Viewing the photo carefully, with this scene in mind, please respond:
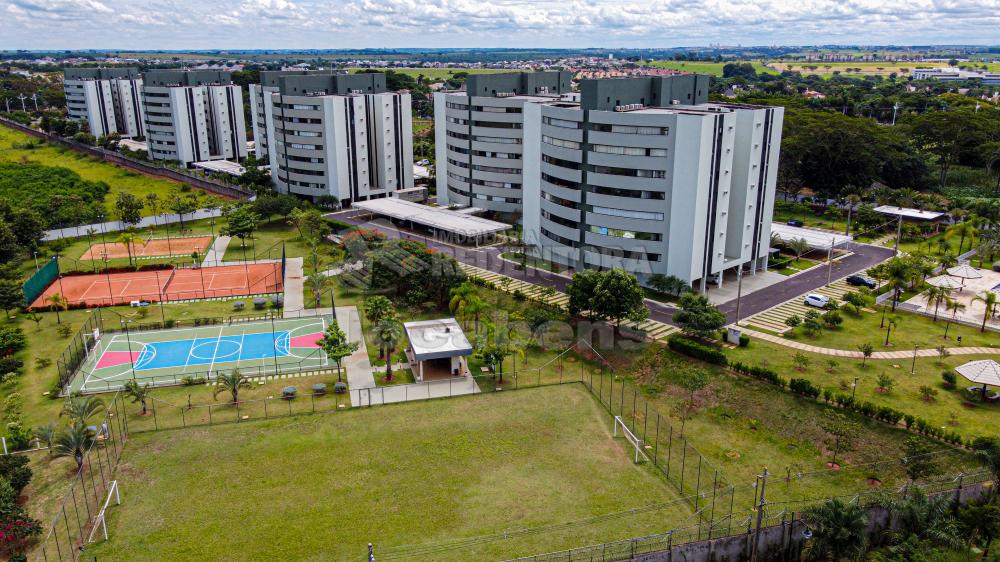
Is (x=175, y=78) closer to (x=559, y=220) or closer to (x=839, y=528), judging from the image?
(x=559, y=220)

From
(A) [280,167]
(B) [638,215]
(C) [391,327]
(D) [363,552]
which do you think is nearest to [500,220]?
(B) [638,215]

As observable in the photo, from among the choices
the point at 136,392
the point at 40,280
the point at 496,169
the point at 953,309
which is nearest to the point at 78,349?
the point at 136,392

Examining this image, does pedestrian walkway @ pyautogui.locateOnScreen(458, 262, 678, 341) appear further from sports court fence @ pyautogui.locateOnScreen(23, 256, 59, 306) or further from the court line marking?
sports court fence @ pyautogui.locateOnScreen(23, 256, 59, 306)

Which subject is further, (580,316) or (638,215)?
(638,215)

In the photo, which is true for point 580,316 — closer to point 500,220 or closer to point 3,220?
point 500,220

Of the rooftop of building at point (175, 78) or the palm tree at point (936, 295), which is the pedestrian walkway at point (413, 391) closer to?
the palm tree at point (936, 295)
